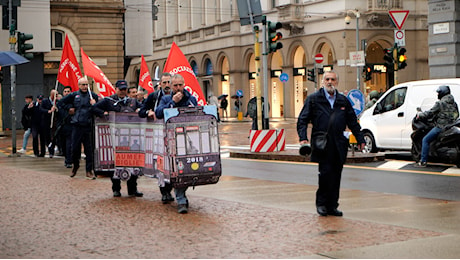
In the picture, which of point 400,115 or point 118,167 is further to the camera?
point 400,115

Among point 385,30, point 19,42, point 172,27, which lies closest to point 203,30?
point 172,27

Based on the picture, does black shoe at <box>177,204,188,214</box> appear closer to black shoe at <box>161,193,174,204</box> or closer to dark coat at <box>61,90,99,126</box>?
black shoe at <box>161,193,174,204</box>

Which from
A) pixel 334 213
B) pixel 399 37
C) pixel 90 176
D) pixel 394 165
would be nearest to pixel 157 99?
pixel 334 213

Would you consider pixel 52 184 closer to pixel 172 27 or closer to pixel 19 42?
pixel 19 42

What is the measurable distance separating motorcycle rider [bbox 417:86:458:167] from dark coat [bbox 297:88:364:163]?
6860mm

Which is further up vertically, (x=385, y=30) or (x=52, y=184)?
(x=385, y=30)

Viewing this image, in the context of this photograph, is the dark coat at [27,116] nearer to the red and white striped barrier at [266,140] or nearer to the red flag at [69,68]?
the red flag at [69,68]

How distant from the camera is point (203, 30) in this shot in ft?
231

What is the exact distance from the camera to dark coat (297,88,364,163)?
32.8ft

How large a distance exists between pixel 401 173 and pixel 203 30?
55.5 m

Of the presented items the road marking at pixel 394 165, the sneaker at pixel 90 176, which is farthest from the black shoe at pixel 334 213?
the road marking at pixel 394 165

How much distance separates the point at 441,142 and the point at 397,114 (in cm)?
274

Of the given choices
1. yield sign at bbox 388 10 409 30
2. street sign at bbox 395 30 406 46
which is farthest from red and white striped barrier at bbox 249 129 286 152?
street sign at bbox 395 30 406 46

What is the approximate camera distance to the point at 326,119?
1005cm
